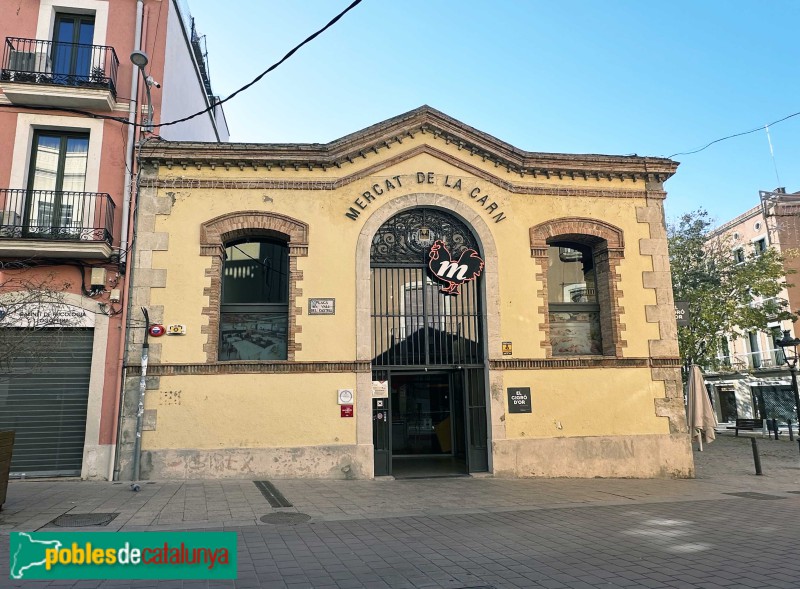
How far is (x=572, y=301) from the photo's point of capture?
1334 cm

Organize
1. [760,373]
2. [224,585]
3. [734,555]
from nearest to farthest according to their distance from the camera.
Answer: [224,585], [734,555], [760,373]

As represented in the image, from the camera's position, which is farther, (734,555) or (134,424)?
(134,424)

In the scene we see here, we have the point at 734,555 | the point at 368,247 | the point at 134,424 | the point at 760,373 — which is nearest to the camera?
the point at 734,555

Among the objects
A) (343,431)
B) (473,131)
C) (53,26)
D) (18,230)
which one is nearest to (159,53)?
(53,26)

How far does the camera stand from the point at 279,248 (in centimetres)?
1284

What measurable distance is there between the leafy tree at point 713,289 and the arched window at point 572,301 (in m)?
9.94

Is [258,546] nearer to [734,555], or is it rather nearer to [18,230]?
[734,555]

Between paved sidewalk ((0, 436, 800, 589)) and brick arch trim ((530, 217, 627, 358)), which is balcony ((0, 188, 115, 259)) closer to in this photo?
paved sidewalk ((0, 436, 800, 589))

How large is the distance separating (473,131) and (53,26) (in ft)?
→ 32.1

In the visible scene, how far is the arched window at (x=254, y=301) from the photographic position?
11.9m

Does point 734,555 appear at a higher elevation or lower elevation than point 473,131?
lower

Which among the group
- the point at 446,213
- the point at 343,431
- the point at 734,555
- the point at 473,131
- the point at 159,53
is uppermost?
the point at 159,53

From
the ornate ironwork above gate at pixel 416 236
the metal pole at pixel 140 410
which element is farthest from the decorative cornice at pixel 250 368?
the ornate ironwork above gate at pixel 416 236

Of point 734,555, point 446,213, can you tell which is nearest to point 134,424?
point 446,213
